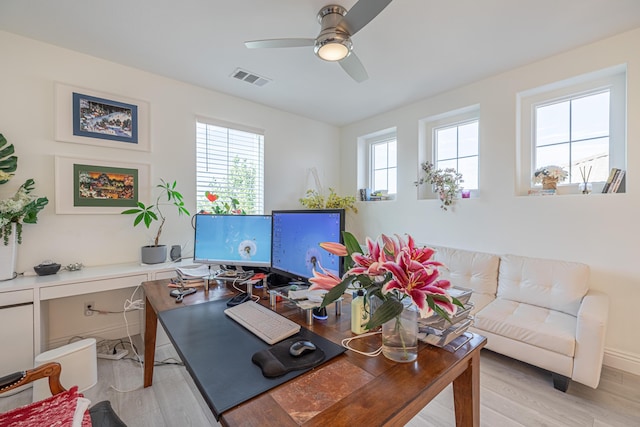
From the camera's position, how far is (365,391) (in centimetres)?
72

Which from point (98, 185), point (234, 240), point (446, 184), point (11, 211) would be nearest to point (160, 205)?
point (98, 185)

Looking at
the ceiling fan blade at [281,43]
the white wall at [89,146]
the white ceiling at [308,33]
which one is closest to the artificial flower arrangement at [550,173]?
the white ceiling at [308,33]

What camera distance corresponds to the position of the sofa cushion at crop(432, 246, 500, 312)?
250 centimetres

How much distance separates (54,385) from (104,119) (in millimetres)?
2198

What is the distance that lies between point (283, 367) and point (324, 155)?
3.58 metres

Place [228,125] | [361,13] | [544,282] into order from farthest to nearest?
[228,125] < [544,282] < [361,13]

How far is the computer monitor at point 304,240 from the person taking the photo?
→ 116 cm

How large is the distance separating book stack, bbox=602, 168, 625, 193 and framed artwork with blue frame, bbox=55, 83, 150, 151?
13.2 feet

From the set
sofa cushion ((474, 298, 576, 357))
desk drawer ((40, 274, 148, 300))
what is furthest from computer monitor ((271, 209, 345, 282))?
sofa cushion ((474, 298, 576, 357))

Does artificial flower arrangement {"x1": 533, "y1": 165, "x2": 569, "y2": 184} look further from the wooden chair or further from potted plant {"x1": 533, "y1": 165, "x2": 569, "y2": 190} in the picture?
the wooden chair

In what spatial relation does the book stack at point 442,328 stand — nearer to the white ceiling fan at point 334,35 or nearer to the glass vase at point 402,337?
the glass vase at point 402,337

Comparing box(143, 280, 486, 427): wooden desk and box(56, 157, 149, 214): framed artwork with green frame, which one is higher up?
box(56, 157, 149, 214): framed artwork with green frame

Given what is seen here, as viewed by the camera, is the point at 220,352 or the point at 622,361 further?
the point at 622,361

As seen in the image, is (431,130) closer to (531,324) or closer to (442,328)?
(531,324)
